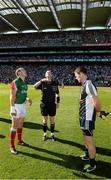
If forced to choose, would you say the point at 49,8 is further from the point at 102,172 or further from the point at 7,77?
the point at 102,172

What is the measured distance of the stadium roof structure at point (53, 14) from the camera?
1790 inches

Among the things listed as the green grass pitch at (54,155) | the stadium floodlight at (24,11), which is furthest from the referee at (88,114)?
the stadium floodlight at (24,11)

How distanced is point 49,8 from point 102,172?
→ 43.0 meters

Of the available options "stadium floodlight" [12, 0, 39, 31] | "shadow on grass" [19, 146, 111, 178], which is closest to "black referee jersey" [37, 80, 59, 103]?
"shadow on grass" [19, 146, 111, 178]

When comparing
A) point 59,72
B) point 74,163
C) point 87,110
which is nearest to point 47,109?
point 74,163

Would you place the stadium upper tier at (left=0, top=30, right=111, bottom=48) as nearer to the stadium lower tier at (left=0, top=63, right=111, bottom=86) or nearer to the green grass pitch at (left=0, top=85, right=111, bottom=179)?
the stadium lower tier at (left=0, top=63, right=111, bottom=86)

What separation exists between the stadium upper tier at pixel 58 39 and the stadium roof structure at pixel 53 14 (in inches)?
346

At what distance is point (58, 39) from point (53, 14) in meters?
23.1

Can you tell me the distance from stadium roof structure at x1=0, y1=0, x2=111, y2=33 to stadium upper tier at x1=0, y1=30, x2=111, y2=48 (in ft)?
28.9

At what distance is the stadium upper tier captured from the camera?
7294 centimetres

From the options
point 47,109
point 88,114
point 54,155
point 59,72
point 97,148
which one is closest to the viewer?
point 88,114

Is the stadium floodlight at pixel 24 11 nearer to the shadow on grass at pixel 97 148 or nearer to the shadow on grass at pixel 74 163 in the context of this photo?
the shadow on grass at pixel 97 148

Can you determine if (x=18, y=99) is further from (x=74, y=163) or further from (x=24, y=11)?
(x=24, y=11)

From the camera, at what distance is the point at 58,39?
75.3m
